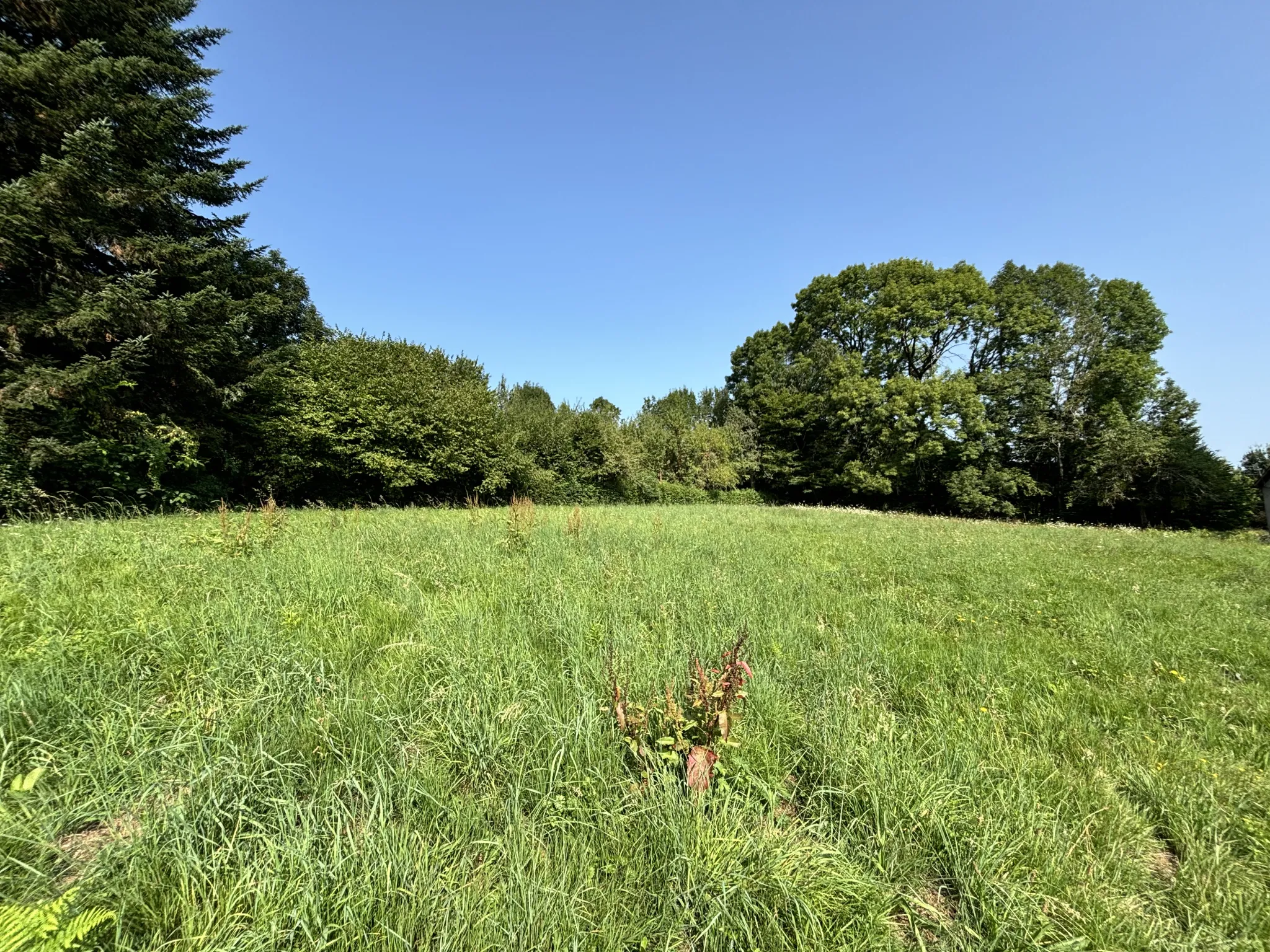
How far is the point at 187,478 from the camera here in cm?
1265

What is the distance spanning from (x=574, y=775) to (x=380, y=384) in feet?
59.2

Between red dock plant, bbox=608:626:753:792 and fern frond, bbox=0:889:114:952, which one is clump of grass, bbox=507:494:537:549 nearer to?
red dock plant, bbox=608:626:753:792

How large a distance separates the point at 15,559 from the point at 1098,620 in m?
10.0

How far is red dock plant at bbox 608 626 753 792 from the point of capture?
1.95 m

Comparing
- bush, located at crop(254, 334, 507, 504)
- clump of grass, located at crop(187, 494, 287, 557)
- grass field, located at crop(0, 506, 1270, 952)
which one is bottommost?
grass field, located at crop(0, 506, 1270, 952)

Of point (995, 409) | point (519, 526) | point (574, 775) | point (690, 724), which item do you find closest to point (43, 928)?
point (574, 775)

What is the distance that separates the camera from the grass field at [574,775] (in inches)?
55.3

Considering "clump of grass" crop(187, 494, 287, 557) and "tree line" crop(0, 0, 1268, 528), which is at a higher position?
"tree line" crop(0, 0, 1268, 528)

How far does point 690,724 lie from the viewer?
6.73ft

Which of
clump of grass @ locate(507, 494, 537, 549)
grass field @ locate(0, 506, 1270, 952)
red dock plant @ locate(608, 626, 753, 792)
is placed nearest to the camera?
grass field @ locate(0, 506, 1270, 952)

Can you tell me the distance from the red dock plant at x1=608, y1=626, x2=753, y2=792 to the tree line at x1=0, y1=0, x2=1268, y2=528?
12.4 meters

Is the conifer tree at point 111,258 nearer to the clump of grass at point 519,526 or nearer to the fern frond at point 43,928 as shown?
the clump of grass at point 519,526

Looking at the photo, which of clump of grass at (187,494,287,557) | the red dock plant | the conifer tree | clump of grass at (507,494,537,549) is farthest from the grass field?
the conifer tree

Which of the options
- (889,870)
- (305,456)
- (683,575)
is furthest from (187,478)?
(889,870)
